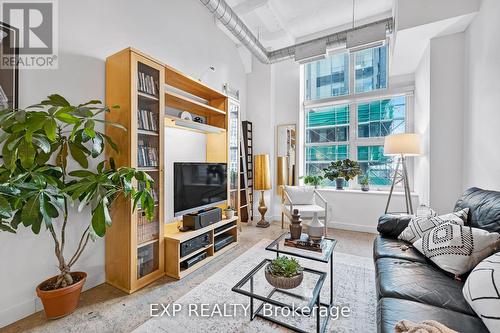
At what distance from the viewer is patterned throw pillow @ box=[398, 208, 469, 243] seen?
66.8 inches

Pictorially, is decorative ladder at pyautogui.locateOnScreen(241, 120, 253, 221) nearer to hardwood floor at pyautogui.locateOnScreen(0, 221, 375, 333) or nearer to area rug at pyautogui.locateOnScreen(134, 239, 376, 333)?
hardwood floor at pyautogui.locateOnScreen(0, 221, 375, 333)

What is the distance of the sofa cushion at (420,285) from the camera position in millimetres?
1162

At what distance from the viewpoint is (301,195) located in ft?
12.2

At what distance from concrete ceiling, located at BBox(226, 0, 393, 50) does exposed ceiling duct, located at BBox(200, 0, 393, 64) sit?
40 cm

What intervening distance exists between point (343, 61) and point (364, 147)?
1.69 metres

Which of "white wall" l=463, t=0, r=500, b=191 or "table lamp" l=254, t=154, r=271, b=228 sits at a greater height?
"white wall" l=463, t=0, r=500, b=191

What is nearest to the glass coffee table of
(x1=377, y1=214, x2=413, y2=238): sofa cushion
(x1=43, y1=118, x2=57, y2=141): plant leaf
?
(x1=377, y1=214, x2=413, y2=238): sofa cushion

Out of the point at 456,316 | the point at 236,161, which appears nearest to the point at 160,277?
the point at 236,161

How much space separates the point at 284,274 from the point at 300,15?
3924 millimetres

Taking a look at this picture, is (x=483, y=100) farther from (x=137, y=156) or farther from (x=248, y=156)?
(x=137, y=156)

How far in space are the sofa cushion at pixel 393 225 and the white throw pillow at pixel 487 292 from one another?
3.08 ft

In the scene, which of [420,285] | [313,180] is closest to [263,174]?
[313,180]

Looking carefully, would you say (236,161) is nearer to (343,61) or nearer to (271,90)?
(271,90)

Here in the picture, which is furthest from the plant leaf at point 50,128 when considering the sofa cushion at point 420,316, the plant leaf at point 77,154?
the sofa cushion at point 420,316
